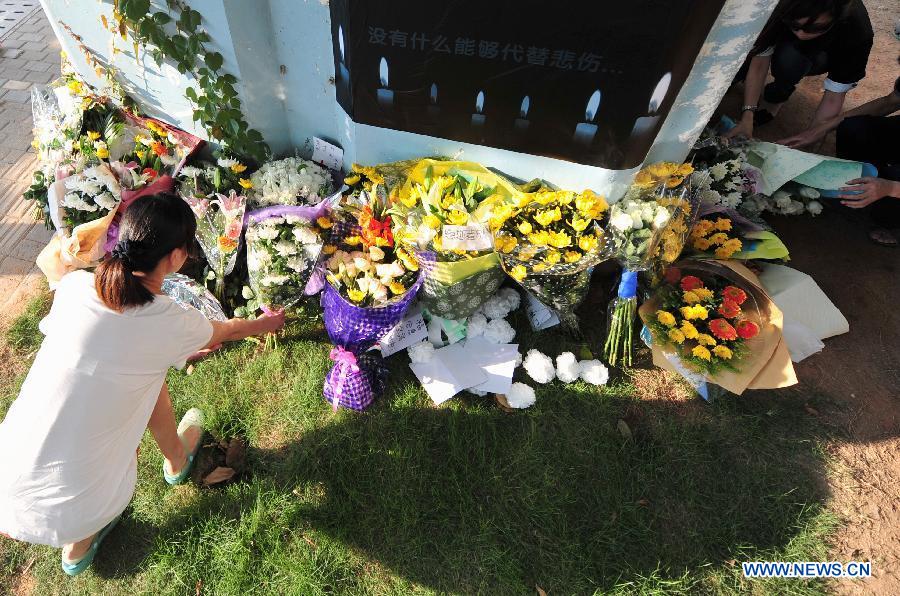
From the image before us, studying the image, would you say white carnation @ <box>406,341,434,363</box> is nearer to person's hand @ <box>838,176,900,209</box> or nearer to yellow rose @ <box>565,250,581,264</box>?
yellow rose @ <box>565,250,581,264</box>

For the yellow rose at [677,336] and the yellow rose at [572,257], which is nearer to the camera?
the yellow rose at [572,257]

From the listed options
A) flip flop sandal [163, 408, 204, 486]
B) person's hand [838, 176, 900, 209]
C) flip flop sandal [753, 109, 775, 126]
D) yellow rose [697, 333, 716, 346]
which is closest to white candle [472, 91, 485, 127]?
yellow rose [697, 333, 716, 346]

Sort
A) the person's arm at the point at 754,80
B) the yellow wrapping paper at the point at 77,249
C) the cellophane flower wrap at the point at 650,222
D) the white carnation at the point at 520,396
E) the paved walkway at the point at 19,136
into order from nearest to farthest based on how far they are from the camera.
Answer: the cellophane flower wrap at the point at 650,222
the yellow wrapping paper at the point at 77,249
the white carnation at the point at 520,396
the paved walkway at the point at 19,136
the person's arm at the point at 754,80

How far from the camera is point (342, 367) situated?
2.86m

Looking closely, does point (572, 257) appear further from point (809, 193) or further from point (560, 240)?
point (809, 193)

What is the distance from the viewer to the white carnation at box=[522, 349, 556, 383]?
2.99 meters

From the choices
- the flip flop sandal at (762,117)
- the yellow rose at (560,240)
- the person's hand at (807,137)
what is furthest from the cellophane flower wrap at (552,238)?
the flip flop sandal at (762,117)

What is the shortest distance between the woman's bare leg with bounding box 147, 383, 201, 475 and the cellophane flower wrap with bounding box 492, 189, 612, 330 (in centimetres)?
179

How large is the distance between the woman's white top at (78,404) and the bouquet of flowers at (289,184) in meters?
1.15

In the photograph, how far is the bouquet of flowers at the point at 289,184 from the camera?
3.04 metres

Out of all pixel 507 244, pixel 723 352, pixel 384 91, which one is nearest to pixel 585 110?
pixel 507 244

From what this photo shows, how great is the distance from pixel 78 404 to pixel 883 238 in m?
5.00

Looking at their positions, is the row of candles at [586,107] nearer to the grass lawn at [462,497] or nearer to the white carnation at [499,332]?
the white carnation at [499,332]

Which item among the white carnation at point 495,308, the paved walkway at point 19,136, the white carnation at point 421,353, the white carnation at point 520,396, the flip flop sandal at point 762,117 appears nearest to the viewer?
the white carnation at point 520,396
